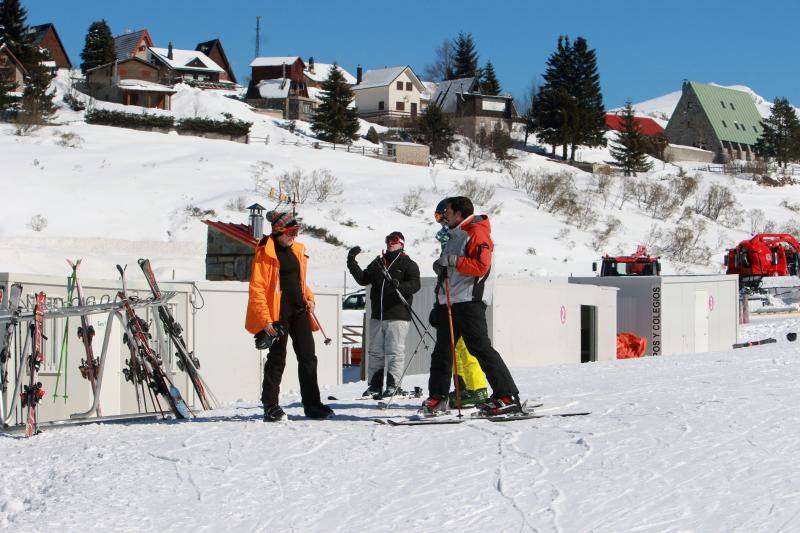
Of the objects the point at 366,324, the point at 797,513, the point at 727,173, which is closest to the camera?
the point at 797,513

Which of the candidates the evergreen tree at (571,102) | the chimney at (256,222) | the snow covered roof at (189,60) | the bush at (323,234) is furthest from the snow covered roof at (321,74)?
the chimney at (256,222)

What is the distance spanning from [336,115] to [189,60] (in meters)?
35.6

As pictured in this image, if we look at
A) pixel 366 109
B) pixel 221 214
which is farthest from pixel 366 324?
pixel 366 109

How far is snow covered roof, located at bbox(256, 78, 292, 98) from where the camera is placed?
9019 centimetres

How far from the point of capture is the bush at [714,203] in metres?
64.3

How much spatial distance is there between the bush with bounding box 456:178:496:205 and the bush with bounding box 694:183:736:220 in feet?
44.8

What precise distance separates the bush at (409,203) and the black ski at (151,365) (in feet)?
138

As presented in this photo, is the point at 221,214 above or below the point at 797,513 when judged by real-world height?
above

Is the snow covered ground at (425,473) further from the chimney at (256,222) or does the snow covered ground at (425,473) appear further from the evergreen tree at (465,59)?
the evergreen tree at (465,59)

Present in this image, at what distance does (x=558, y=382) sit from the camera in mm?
12023

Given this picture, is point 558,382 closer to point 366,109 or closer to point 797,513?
point 797,513

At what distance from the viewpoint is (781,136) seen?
94.7 metres

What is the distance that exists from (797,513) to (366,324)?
11507 millimetres

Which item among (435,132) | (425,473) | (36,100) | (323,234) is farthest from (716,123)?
(425,473)
